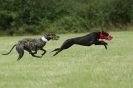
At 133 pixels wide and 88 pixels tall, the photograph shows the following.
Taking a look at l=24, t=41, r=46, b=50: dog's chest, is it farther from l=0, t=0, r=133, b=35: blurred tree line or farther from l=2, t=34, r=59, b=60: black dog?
l=0, t=0, r=133, b=35: blurred tree line

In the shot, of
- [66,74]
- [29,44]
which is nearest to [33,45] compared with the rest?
[29,44]

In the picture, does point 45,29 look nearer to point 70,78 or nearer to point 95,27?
point 95,27

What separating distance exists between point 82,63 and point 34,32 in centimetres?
2923

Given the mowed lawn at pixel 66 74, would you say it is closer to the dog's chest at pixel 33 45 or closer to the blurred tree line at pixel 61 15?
the dog's chest at pixel 33 45

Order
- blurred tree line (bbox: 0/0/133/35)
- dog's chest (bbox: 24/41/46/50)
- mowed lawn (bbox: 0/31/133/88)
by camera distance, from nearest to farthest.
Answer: mowed lawn (bbox: 0/31/133/88)
dog's chest (bbox: 24/41/46/50)
blurred tree line (bbox: 0/0/133/35)

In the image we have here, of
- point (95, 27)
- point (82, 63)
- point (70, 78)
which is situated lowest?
point (95, 27)

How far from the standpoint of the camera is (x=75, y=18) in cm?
4478

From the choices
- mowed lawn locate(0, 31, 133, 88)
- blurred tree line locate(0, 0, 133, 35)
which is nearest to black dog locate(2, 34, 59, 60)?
mowed lawn locate(0, 31, 133, 88)

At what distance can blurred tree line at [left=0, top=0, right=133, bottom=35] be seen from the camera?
4278cm

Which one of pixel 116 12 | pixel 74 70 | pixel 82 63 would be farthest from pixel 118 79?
pixel 116 12

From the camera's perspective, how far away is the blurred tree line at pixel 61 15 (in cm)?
4278

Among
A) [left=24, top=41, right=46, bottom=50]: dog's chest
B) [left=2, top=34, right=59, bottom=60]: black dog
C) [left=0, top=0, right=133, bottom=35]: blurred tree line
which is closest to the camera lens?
[left=2, top=34, right=59, bottom=60]: black dog

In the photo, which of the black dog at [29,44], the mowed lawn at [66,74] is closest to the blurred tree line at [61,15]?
the black dog at [29,44]

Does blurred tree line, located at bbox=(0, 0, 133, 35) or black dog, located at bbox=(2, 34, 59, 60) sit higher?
black dog, located at bbox=(2, 34, 59, 60)
